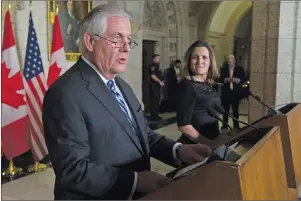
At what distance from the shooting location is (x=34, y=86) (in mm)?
3883

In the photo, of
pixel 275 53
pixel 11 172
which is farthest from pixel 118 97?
pixel 11 172

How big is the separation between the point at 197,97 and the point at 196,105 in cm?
5

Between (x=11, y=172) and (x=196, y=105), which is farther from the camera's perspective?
(x=11, y=172)

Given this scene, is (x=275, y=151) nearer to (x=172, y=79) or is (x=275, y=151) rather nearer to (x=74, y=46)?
(x=74, y=46)

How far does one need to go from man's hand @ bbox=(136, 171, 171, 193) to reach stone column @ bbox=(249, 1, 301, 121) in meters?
1.96

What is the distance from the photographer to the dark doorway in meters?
8.34

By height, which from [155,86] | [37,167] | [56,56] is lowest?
[37,167]

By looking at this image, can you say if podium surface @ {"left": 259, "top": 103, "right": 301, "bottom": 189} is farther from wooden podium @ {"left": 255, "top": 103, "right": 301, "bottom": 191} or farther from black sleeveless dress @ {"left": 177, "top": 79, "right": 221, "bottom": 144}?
black sleeveless dress @ {"left": 177, "top": 79, "right": 221, "bottom": 144}

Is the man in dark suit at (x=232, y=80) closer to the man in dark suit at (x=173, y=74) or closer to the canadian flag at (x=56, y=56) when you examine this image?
the canadian flag at (x=56, y=56)

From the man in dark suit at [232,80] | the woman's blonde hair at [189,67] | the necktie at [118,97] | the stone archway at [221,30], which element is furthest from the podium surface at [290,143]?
the stone archway at [221,30]

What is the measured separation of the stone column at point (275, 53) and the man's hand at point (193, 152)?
1621 mm

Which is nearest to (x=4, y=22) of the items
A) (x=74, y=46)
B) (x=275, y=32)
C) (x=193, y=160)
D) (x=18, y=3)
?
(x=18, y=3)

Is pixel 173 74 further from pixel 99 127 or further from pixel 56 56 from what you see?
pixel 99 127

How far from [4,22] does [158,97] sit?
4.48 meters
